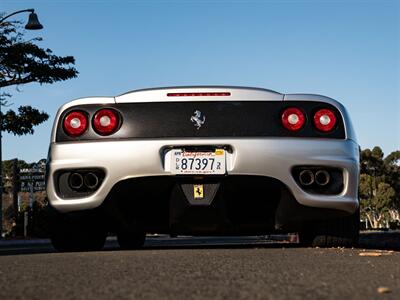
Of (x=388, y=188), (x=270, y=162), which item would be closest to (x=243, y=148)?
(x=270, y=162)

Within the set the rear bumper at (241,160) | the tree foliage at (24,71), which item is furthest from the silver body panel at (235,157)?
the tree foliage at (24,71)

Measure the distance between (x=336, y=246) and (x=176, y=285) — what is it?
289 cm

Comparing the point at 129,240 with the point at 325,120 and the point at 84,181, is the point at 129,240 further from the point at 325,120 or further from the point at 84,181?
the point at 325,120

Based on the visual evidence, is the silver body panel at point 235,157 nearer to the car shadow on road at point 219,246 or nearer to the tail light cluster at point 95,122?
the tail light cluster at point 95,122

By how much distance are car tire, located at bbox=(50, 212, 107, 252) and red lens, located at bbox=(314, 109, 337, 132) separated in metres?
1.85

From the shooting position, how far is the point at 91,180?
5.50m

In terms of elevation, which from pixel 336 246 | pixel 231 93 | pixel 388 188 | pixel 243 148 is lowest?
pixel 388 188

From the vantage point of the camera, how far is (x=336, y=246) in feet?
19.4

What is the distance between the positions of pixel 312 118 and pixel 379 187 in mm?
72548

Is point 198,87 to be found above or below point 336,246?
above

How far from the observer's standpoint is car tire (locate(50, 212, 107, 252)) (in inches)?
227

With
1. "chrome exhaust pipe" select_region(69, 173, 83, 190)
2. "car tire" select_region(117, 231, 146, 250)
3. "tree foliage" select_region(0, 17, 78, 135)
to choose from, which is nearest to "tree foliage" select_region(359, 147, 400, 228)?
"tree foliage" select_region(0, 17, 78, 135)

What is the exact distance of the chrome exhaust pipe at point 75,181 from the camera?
5.51m

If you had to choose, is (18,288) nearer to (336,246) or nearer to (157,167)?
(157,167)
